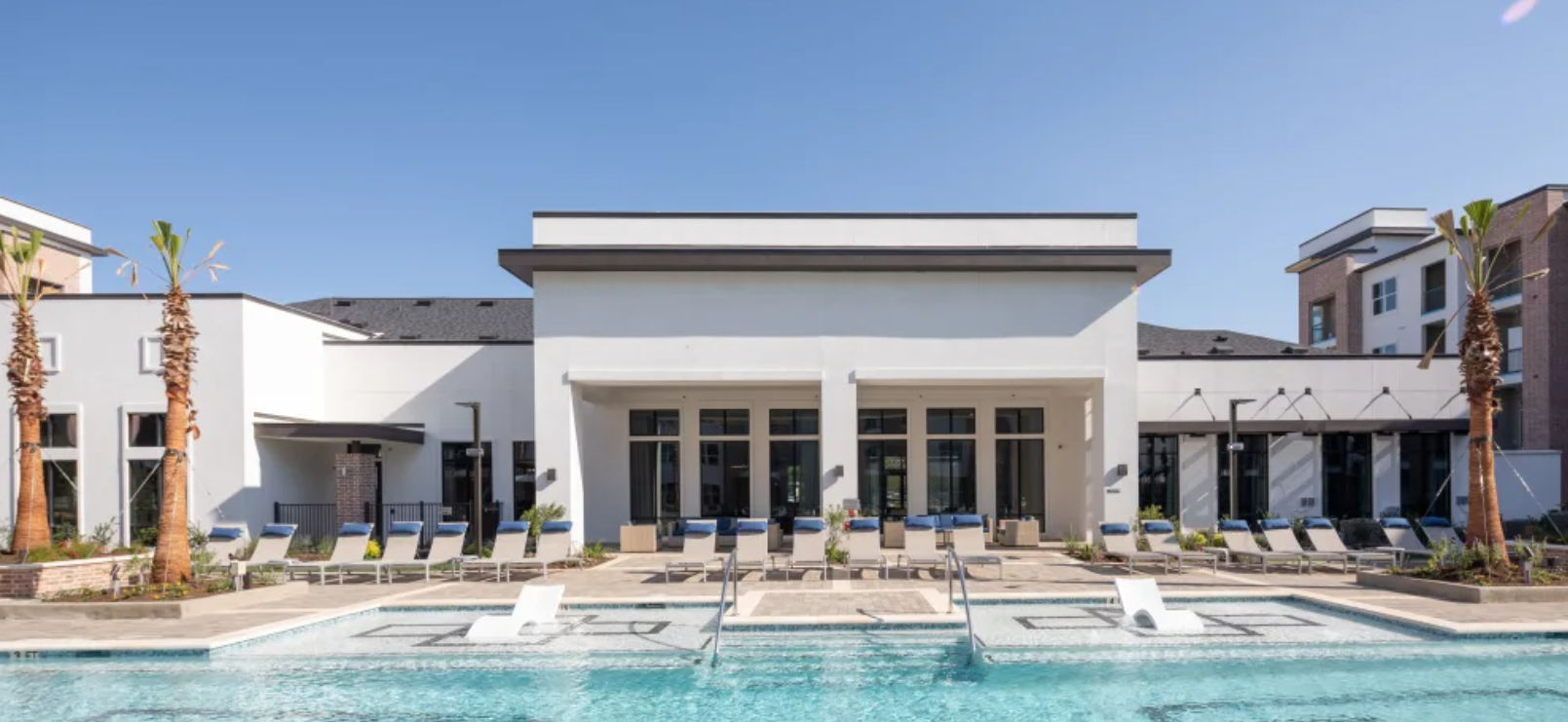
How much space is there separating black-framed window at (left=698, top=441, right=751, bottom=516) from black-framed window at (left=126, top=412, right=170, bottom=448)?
35.5 ft

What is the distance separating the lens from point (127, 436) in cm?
1811

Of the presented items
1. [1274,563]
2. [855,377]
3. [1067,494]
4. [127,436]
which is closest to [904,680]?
[855,377]

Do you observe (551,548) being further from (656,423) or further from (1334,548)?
(1334,548)

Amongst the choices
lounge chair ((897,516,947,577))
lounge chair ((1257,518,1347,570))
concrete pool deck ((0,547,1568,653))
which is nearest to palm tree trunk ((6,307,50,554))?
concrete pool deck ((0,547,1568,653))

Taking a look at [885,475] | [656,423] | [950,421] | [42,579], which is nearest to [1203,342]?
[950,421]

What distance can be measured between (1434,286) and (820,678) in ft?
94.7

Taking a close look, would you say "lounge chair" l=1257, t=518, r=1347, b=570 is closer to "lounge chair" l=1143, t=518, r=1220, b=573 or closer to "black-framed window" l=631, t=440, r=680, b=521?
"lounge chair" l=1143, t=518, r=1220, b=573

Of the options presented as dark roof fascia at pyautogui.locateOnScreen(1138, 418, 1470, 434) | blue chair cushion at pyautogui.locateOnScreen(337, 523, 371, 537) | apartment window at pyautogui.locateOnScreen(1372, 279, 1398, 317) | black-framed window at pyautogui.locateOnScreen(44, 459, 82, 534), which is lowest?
blue chair cushion at pyautogui.locateOnScreen(337, 523, 371, 537)

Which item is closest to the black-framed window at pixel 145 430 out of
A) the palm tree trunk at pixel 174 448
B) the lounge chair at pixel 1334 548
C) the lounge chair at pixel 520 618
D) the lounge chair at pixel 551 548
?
the palm tree trunk at pixel 174 448

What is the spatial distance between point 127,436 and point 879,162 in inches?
621

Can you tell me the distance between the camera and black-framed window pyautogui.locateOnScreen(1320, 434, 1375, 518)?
2108 cm

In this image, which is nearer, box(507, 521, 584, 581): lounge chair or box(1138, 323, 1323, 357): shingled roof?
box(507, 521, 584, 581): lounge chair

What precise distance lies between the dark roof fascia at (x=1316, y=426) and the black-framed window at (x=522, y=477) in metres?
13.6

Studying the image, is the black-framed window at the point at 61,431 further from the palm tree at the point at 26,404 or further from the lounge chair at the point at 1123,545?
the lounge chair at the point at 1123,545
